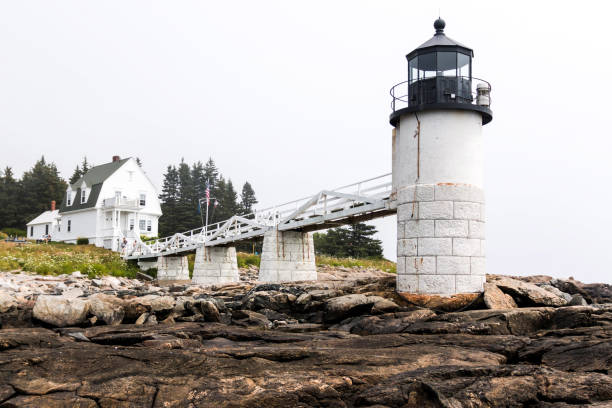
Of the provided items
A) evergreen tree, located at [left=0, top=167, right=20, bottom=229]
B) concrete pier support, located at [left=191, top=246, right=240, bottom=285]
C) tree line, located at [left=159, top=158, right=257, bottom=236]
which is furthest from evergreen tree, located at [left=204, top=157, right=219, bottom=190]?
concrete pier support, located at [left=191, top=246, right=240, bottom=285]

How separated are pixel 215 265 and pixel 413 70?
58.8 feet

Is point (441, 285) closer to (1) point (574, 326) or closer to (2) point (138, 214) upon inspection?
(1) point (574, 326)

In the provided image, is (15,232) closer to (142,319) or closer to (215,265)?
(215,265)

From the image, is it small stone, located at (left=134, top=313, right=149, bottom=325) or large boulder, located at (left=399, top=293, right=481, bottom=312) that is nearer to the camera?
small stone, located at (left=134, top=313, right=149, bottom=325)

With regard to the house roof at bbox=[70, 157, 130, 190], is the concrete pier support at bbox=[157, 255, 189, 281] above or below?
below

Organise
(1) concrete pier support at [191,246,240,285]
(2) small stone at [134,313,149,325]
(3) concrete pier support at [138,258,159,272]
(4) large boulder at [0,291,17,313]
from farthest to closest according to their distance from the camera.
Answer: (3) concrete pier support at [138,258,159,272]
(1) concrete pier support at [191,246,240,285]
(4) large boulder at [0,291,17,313]
(2) small stone at [134,313,149,325]

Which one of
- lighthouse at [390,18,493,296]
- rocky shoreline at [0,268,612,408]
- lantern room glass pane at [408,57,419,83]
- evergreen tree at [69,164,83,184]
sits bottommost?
rocky shoreline at [0,268,612,408]

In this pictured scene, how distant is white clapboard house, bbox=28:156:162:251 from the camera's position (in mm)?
47469

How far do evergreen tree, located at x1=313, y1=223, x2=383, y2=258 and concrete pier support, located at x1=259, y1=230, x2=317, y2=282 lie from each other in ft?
99.9

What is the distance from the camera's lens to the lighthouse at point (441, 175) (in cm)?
1438

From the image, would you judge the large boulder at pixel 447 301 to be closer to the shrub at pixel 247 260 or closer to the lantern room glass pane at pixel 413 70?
the lantern room glass pane at pixel 413 70

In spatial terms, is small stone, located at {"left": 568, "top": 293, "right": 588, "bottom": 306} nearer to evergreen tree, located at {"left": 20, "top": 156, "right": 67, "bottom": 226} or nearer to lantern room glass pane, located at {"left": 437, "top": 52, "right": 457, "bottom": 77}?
lantern room glass pane, located at {"left": 437, "top": 52, "right": 457, "bottom": 77}

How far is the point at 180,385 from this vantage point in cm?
678

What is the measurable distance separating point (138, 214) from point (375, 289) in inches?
1492
